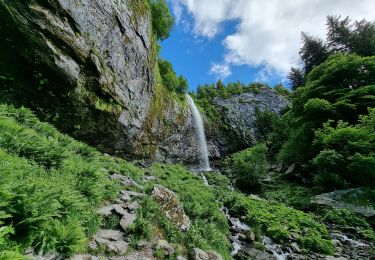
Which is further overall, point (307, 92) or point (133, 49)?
point (307, 92)

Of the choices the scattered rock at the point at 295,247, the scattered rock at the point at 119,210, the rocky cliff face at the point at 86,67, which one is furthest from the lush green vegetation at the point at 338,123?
the scattered rock at the point at 119,210

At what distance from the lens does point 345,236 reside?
40.8 feet

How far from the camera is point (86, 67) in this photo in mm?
12977

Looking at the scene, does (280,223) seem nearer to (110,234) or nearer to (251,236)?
(251,236)

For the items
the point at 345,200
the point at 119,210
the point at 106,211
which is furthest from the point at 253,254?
the point at 345,200

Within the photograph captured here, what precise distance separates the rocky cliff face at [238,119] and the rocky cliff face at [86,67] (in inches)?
557

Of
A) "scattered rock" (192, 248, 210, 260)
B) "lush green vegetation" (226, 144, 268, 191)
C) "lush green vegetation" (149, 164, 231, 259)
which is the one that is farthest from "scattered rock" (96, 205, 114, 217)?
"lush green vegetation" (226, 144, 268, 191)

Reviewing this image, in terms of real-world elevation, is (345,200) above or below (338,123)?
below

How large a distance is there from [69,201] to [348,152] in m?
16.5

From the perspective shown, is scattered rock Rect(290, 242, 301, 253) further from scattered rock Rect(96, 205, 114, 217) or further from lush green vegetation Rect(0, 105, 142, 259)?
scattered rock Rect(96, 205, 114, 217)

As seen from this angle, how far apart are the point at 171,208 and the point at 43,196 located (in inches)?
195

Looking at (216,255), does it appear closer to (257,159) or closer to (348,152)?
(348,152)

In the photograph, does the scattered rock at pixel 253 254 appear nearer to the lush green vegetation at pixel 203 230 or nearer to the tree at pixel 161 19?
the lush green vegetation at pixel 203 230

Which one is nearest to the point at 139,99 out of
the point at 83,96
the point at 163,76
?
the point at 83,96
